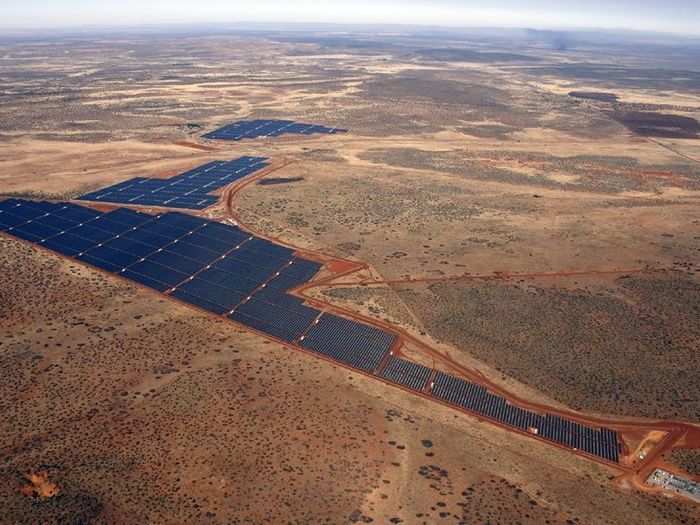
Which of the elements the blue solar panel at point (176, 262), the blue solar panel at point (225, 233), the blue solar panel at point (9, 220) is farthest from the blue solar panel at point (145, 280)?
the blue solar panel at point (9, 220)

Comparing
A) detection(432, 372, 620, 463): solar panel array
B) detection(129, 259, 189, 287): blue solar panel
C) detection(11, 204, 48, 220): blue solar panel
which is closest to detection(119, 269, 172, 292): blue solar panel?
detection(129, 259, 189, 287): blue solar panel

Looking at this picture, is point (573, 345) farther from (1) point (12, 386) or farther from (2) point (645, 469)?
(1) point (12, 386)

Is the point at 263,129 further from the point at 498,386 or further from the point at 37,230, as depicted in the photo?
the point at 498,386

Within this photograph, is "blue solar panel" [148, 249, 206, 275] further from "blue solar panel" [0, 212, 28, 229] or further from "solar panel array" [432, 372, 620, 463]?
"solar panel array" [432, 372, 620, 463]

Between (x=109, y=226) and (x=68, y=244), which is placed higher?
(x=109, y=226)

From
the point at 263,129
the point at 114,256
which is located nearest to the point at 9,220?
the point at 114,256

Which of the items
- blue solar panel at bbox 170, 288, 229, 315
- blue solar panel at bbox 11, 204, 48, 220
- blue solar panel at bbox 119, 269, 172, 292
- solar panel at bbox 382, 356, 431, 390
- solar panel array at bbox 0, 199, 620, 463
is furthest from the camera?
blue solar panel at bbox 11, 204, 48, 220
